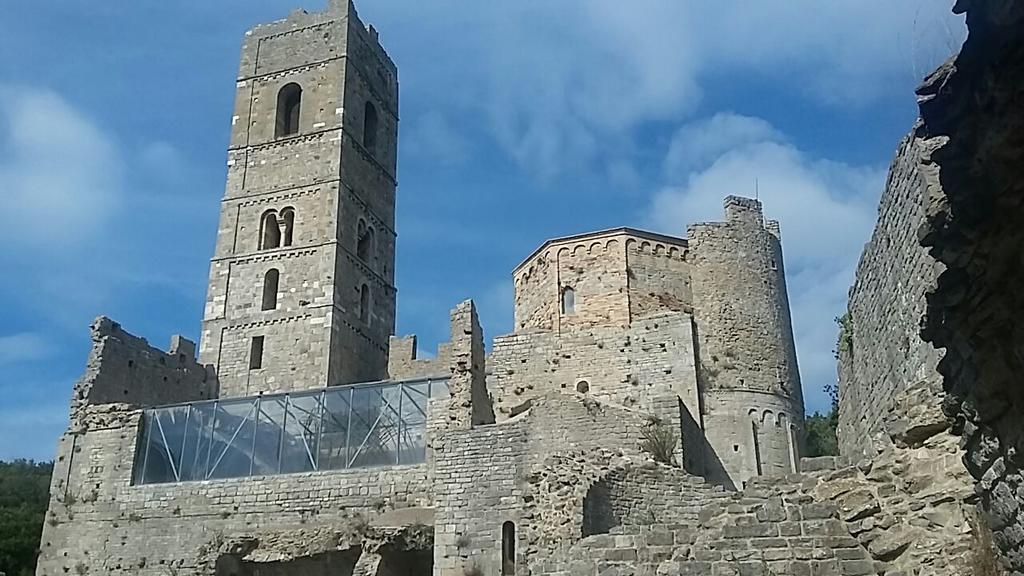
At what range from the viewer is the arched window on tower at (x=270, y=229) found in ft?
99.4

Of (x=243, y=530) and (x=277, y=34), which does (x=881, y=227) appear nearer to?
(x=243, y=530)

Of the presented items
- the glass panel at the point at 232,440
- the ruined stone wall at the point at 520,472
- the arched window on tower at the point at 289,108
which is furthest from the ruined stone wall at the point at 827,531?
the arched window on tower at the point at 289,108

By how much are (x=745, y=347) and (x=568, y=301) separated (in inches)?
179

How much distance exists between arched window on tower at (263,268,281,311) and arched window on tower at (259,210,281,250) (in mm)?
1110

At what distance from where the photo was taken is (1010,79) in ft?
13.1

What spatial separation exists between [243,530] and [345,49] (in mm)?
17923

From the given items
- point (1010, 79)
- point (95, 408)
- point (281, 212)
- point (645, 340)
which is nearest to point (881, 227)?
point (1010, 79)

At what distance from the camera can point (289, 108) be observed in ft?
108

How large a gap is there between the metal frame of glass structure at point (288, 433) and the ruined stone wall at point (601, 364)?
3109 mm

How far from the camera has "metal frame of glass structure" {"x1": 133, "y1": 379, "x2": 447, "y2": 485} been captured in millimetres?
20281

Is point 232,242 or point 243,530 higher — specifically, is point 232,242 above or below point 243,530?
above

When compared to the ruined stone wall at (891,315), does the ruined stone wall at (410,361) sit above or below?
above

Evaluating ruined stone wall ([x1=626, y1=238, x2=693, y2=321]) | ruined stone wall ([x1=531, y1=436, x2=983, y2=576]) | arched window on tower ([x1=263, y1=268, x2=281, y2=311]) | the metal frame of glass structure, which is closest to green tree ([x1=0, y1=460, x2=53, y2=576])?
the metal frame of glass structure

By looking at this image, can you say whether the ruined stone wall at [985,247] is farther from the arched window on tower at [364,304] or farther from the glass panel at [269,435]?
the arched window on tower at [364,304]
